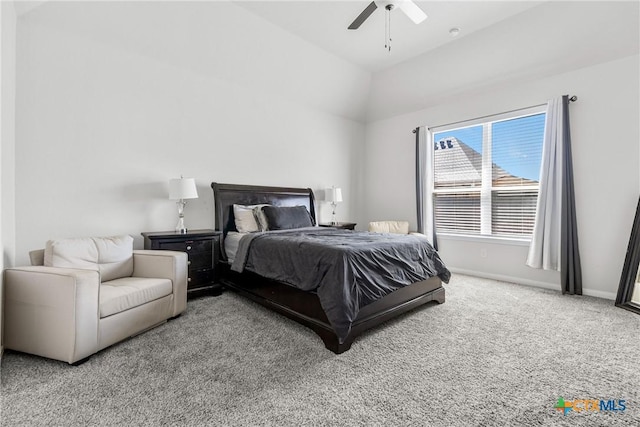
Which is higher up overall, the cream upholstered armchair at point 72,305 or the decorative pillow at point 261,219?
the decorative pillow at point 261,219

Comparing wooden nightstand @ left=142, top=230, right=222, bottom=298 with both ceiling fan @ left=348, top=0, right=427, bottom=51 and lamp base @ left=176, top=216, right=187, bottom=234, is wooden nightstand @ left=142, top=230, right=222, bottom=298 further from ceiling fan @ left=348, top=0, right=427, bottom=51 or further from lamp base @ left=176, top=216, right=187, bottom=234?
ceiling fan @ left=348, top=0, right=427, bottom=51

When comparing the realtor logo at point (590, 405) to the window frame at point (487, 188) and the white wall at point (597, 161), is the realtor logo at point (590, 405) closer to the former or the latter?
the white wall at point (597, 161)

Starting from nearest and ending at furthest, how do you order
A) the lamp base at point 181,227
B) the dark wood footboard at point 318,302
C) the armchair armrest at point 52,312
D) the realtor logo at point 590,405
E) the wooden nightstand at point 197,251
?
the realtor logo at point 590,405, the armchair armrest at point 52,312, the dark wood footboard at point 318,302, the wooden nightstand at point 197,251, the lamp base at point 181,227

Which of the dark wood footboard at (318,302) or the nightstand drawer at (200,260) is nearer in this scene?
the dark wood footboard at (318,302)

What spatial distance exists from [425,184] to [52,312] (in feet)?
16.1

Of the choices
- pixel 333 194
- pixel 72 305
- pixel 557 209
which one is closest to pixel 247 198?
pixel 333 194

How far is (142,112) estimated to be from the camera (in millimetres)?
3482

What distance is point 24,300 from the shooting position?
6.70 ft

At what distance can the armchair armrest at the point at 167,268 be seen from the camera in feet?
9.02

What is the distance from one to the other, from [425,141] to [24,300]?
17.4ft

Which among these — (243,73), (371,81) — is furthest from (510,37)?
(243,73)

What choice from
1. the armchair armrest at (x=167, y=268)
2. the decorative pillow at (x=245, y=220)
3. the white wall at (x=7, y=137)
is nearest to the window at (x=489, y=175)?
the decorative pillow at (x=245, y=220)

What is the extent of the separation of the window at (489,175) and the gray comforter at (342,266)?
6.56 feet

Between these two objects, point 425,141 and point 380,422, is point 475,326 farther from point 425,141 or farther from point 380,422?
point 425,141
